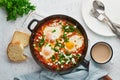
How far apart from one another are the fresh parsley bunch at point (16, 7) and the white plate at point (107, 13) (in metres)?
0.20

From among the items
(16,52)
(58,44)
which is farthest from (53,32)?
(16,52)

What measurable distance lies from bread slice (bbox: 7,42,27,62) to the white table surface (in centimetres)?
2

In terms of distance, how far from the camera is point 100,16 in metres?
1.96

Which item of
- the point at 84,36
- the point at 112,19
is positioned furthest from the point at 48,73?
the point at 112,19

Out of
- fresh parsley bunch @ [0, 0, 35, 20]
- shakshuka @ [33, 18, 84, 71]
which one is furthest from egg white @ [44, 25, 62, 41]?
fresh parsley bunch @ [0, 0, 35, 20]

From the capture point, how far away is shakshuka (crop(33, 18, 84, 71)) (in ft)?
6.39

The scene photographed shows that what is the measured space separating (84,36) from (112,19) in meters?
0.13

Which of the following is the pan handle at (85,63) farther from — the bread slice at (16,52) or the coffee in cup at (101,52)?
the bread slice at (16,52)

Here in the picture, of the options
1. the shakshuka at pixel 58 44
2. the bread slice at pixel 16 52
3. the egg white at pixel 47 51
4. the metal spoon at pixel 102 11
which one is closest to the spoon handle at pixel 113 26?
the metal spoon at pixel 102 11

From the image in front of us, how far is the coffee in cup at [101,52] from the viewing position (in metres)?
1.95

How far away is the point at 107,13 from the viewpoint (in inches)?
77.6

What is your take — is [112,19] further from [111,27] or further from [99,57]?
[99,57]

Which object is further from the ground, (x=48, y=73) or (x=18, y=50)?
(x=18, y=50)

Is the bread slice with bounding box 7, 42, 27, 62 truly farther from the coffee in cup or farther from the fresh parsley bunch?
the coffee in cup
